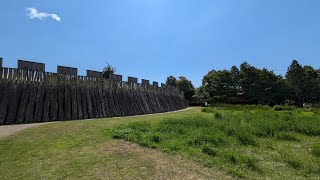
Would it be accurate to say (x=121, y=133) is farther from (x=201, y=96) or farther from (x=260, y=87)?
(x=260, y=87)

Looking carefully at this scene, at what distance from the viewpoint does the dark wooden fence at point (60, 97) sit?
13.0m

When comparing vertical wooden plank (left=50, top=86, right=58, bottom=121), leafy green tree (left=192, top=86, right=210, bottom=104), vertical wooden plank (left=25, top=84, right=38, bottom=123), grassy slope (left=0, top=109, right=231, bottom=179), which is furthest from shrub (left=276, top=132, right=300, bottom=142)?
leafy green tree (left=192, top=86, right=210, bottom=104)

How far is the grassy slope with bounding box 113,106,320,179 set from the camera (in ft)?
24.5

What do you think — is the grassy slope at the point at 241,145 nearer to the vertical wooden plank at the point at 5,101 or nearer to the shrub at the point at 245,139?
the shrub at the point at 245,139

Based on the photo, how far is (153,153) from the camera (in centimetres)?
796

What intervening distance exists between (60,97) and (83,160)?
8.30 metres

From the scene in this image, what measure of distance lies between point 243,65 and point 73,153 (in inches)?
1850

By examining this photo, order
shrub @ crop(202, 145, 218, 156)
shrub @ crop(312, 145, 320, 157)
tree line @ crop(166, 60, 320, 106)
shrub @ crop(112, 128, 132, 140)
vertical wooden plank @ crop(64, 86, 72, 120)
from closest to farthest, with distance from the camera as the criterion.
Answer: shrub @ crop(202, 145, 218, 156) → shrub @ crop(312, 145, 320, 157) → shrub @ crop(112, 128, 132, 140) → vertical wooden plank @ crop(64, 86, 72, 120) → tree line @ crop(166, 60, 320, 106)

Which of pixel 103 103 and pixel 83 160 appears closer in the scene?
pixel 83 160

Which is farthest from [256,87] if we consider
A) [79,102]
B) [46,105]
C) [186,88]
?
[46,105]

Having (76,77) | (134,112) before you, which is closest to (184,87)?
(134,112)

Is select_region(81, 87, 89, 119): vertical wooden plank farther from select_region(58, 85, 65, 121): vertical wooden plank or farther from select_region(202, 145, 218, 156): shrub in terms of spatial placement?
select_region(202, 145, 218, 156): shrub

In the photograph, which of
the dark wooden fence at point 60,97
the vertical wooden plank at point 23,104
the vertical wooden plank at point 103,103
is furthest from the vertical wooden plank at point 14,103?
the vertical wooden plank at point 103,103

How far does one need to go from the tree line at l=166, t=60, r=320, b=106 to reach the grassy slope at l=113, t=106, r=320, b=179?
114ft
